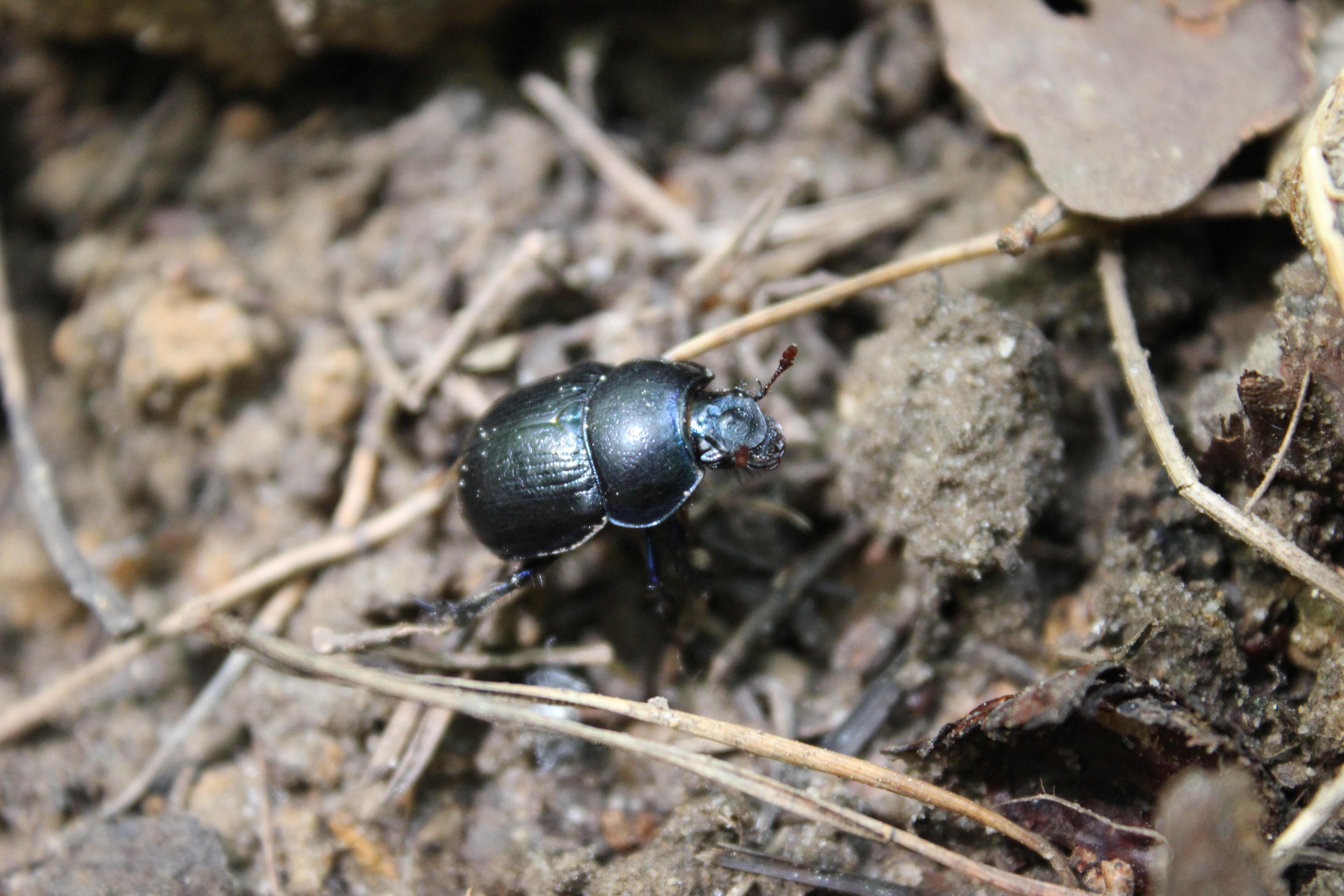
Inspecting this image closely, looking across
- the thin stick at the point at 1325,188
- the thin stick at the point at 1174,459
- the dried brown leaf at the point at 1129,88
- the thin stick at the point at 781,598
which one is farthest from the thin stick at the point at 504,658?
the thin stick at the point at 1325,188

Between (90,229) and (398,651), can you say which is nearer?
(398,651)

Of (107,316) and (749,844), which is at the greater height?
(107,316)

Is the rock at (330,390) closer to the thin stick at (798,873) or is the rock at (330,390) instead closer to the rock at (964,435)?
the rock at (964,435)

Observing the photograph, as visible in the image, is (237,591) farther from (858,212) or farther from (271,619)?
(858,212)

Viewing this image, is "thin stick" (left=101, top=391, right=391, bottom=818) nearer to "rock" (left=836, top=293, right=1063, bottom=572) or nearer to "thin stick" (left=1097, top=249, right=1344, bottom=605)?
"rock" (left=836, top=293, right=1063, bottom=572)

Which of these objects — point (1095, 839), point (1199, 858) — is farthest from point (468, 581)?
point (1199, 858)

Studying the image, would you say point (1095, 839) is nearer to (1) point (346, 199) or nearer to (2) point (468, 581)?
(2) point (468, 581)
